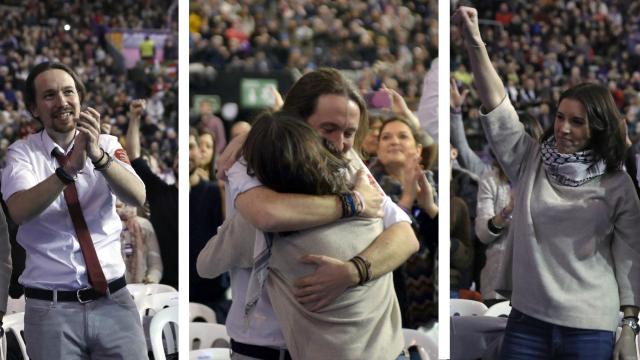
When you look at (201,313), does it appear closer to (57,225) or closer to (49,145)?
(57,225)

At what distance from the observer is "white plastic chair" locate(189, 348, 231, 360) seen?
3506 mm

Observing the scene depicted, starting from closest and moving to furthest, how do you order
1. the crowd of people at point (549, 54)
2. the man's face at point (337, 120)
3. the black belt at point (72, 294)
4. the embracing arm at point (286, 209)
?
the embracing arm at point (286, 209)
the man's face at point (337, 120)
the black belt at point (72, 294)
the crowd of people at point (549, 54)

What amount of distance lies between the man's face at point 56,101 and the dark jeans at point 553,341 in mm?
1833

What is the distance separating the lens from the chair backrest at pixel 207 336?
3549 millimetres

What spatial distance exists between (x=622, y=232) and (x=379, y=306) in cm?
95

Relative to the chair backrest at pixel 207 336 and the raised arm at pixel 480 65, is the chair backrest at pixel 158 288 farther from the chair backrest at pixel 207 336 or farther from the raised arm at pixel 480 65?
the raised arm at pixel 480 65

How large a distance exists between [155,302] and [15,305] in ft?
1.71

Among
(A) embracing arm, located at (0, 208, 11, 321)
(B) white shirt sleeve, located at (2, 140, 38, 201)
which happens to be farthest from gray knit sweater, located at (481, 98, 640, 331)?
(A) embracing arm, located at (0, 208, 11, 321)

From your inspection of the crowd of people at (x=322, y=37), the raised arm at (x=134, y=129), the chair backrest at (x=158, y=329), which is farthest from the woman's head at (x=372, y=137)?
the chair backrest at (x=158, y=329)

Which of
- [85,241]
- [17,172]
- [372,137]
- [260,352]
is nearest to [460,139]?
[372,137]

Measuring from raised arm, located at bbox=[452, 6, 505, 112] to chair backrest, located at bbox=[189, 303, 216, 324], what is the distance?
1.29 m

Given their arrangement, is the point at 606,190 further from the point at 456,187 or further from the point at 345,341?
the point at 345,341

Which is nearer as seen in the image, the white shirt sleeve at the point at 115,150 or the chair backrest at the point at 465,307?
the white shirt sleeve at the point at 115,150

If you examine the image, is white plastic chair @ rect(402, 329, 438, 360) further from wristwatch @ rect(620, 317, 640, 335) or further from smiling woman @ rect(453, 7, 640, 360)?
wristwatch @ rect(620, 317, 640, 335)
